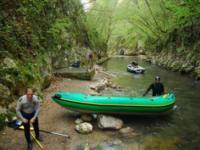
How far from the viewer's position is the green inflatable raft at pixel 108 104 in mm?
11102

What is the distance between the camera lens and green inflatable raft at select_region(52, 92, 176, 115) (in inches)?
437

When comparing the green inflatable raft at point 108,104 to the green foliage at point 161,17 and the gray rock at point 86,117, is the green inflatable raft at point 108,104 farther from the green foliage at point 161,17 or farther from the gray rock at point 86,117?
the green foliage at point 161,17

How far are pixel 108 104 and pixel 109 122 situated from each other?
81cm

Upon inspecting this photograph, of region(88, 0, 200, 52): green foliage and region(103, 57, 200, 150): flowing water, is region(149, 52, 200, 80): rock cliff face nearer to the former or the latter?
region(88, 0, 200, 52): green foliage

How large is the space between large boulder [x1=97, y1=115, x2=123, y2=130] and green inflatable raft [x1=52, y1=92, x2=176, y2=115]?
333 millimetres

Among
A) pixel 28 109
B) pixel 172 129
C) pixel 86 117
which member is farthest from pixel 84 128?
pixel 172 129

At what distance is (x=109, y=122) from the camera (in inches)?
430

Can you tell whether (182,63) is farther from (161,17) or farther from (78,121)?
(78,121)

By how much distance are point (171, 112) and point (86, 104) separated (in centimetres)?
491

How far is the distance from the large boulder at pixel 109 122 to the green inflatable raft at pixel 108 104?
0.33 m

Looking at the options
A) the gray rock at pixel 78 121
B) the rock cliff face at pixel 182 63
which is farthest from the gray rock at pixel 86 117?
the rock cliff face at pixel 182 63

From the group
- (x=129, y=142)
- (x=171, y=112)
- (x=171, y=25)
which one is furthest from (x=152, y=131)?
(x=171, y=25)

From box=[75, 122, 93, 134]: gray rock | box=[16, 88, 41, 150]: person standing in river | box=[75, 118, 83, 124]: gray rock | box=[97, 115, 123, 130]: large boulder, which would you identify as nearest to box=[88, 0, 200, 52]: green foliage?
box=[97, 115, 123, 130]: large boulder

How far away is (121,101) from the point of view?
37.4ft
